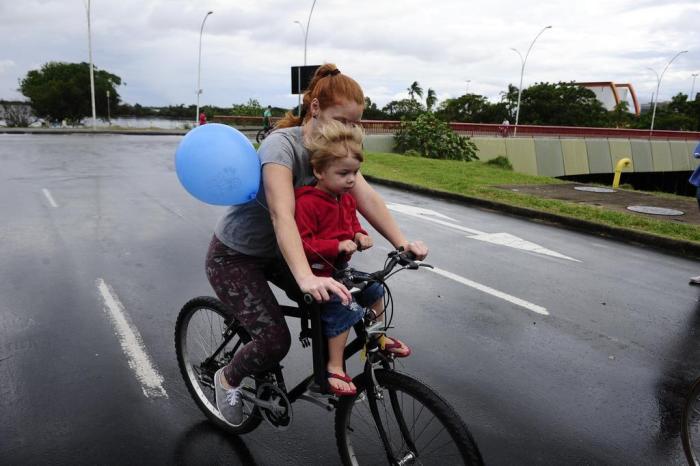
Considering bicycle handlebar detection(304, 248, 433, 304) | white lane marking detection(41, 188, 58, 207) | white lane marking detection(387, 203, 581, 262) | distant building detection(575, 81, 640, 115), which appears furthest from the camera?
distant building detection(575, 81, 640, 115)

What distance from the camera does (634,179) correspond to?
41.9m

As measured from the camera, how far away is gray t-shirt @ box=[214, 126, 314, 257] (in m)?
2.24

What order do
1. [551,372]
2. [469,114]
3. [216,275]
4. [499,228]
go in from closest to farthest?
[216,275] → [551,372] → [499,228] → [469,114]

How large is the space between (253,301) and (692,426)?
7.54ft

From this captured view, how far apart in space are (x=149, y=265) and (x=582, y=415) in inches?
182

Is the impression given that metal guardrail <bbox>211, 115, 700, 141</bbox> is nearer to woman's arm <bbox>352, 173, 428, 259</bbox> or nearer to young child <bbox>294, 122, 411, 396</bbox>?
woman's arm <bbox>352, 173, 428, 259</bbox>

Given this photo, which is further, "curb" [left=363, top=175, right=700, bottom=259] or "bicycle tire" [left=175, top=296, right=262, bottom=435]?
"curb" [left=363, top=175, right=700, bottom=259]

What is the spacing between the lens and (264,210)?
2.48 m

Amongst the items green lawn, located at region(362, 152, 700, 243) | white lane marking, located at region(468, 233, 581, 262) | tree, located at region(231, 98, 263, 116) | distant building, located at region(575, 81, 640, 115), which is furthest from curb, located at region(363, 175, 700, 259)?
distant building, located at region(575, 81, 640, 115)

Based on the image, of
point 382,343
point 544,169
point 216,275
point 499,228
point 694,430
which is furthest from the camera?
point 544,169

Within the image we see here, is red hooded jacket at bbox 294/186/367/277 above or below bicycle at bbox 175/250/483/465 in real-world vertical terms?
above

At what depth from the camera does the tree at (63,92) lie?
5900 cm

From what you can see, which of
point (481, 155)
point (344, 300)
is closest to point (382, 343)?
point (344, 300)

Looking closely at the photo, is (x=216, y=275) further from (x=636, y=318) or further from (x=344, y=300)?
(x=636, y=318)
